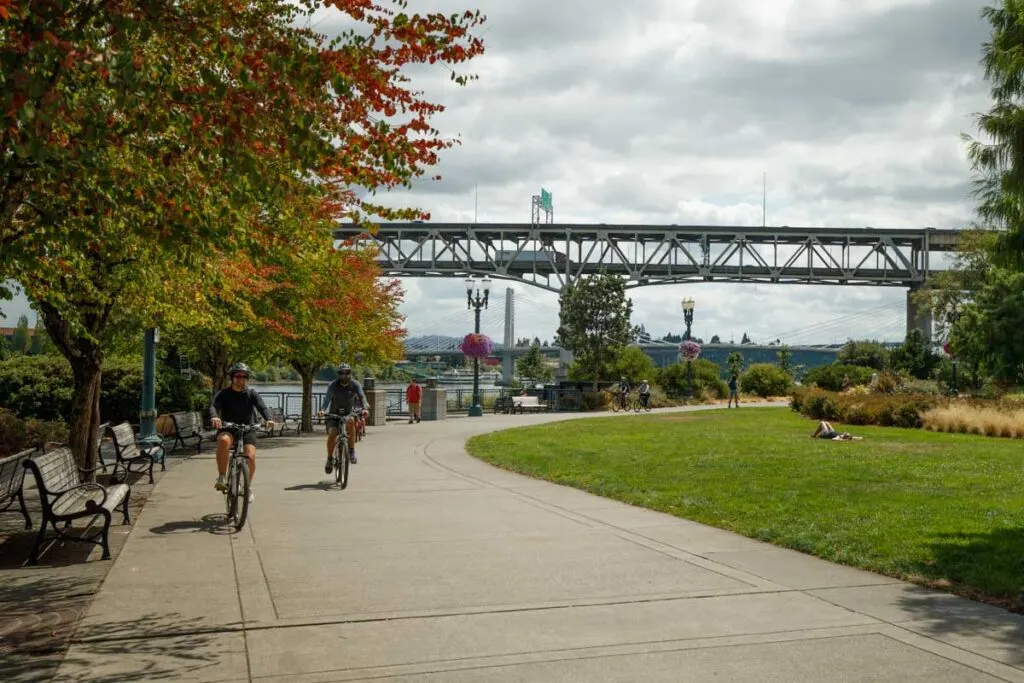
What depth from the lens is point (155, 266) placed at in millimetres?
12734

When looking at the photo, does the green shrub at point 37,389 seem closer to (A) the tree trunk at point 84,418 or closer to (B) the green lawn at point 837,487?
(B) the green lawn at point 837,487

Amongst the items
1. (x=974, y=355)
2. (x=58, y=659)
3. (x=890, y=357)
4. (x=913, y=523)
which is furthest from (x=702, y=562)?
(x=890, y=357)

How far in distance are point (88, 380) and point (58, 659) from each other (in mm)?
9314

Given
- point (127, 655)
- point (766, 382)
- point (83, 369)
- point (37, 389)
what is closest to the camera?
point (127, 655)

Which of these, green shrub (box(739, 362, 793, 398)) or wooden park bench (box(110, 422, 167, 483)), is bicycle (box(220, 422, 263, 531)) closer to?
wooden park bench (box(110, 422, 167, 483))

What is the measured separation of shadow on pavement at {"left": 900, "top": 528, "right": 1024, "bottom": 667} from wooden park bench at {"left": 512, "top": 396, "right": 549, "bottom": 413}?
122 ft

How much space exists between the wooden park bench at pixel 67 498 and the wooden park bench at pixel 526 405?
36173 millimetres

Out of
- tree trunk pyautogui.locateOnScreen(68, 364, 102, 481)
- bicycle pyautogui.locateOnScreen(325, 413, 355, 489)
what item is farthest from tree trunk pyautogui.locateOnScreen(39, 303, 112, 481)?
bicycle pyautogui.locateOnScreen(325, 413, 355, 489)

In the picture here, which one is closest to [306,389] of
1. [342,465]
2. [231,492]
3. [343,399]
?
[343,399]

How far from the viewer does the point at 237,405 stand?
40.7 ft

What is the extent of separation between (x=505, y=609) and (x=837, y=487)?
841 cm

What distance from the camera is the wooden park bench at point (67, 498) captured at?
366 inches

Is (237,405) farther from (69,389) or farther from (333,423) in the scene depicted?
(69,389)

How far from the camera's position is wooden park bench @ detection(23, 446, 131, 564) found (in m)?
9.29
